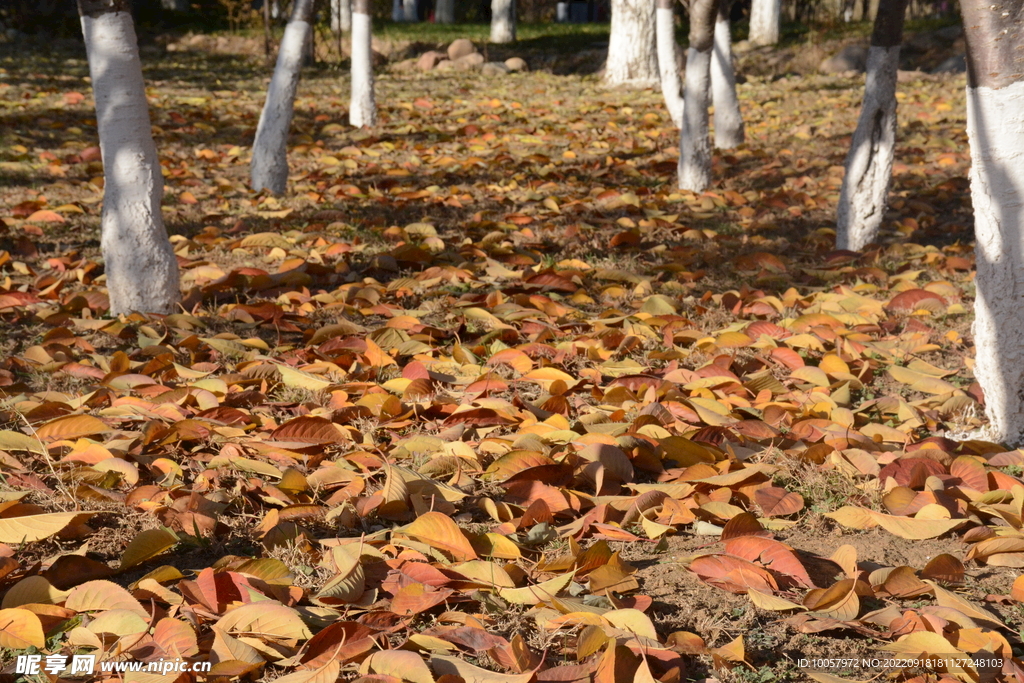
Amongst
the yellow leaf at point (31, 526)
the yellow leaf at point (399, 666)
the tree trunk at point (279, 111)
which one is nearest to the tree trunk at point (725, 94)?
the tree trunk at point (279, 111)

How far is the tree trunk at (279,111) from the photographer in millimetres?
6668

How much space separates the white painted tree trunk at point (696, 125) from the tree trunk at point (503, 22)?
43.4 ft

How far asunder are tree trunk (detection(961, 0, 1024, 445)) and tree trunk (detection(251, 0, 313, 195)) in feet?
16.2

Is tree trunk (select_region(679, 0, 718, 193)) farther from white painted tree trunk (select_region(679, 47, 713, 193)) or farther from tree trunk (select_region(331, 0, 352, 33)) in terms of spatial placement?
tree trunk (select_region(331, 0, 352, 33))

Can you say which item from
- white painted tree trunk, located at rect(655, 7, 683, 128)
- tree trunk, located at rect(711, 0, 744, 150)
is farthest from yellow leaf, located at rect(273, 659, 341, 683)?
tree trunk, located at rect(711, 0, 744, 150)

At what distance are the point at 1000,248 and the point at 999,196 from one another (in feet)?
0.53

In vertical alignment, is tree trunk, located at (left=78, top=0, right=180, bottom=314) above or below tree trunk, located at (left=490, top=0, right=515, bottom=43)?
below

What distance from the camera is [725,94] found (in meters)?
8.80

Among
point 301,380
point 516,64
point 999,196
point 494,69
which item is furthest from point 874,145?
point 516,64

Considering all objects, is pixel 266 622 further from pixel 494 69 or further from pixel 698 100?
pixel 494 69

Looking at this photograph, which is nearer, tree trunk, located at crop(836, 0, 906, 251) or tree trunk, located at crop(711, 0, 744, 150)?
tree trunk, located at crop(836, 0, 906, 251)

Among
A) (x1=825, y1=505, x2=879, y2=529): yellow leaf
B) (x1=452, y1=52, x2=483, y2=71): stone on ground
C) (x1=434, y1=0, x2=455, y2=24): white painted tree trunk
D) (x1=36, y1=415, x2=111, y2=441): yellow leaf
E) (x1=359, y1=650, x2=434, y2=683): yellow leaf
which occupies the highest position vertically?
(x1=434, y1=0, x2=455, y2=24): white painted tree trunk

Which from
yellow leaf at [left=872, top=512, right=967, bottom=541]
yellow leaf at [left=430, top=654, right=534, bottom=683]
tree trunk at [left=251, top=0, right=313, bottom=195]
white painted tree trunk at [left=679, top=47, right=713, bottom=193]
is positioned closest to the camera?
yellow leaf at [left=430, top=654, right=534, bottom=683]

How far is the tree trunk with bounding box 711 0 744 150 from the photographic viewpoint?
28.9ft
